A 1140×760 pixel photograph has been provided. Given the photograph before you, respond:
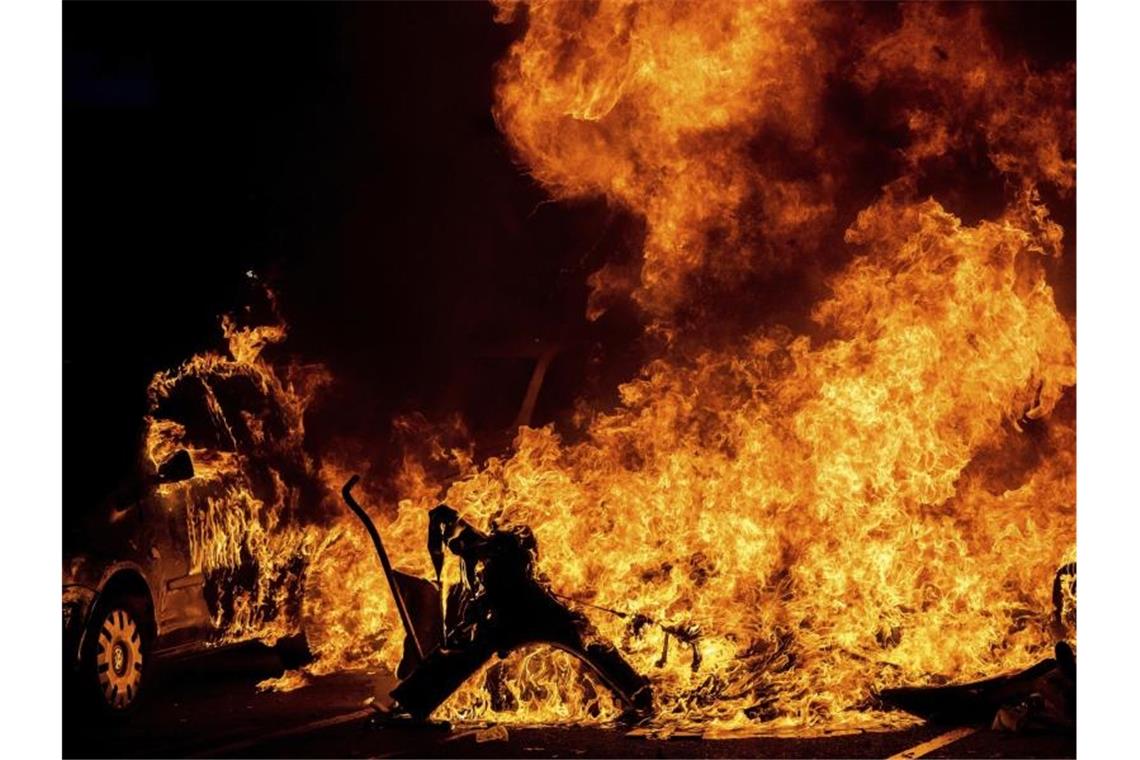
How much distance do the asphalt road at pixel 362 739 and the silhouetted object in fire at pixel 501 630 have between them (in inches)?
8.6

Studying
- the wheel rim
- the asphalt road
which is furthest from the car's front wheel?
the asphalt road

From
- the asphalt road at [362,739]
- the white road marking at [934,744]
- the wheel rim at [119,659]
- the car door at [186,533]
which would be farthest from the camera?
the car door at [186,533]

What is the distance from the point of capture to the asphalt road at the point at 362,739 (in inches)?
243

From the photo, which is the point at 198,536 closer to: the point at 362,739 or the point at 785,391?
the point at 362,739

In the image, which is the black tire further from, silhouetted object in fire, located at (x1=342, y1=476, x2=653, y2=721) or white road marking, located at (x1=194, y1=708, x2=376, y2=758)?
silhouetted object in fire, located at (x1=342, y1=476, x2=653, y2=721)

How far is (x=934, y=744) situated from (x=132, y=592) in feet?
15.1

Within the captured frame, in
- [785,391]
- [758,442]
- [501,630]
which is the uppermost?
[785,391]

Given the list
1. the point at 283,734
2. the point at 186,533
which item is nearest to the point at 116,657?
the point at 186,533

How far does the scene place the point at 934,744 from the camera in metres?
6.16

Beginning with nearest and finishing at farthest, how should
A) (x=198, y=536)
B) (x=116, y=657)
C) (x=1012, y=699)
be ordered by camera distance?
(x=1012, y=699) < (x=116, y=657) < (x=198, y=536)

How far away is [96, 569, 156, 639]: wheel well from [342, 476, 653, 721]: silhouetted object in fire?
5.36ft

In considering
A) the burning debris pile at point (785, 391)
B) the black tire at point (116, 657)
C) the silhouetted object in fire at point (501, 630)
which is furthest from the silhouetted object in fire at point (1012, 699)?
the black tire at point (116, 657)

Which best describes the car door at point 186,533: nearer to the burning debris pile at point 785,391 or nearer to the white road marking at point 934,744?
the burning debris pile at point 785,391

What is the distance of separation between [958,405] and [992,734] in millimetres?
2359
